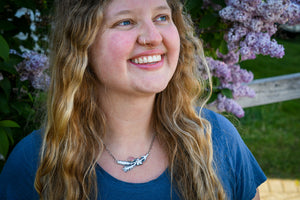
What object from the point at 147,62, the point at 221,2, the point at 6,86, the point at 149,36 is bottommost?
the point at 6,86

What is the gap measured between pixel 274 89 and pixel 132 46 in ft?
6.43

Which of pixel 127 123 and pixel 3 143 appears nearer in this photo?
pixel 127 123

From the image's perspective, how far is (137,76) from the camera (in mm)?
1490

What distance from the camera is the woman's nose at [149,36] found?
1.47 m

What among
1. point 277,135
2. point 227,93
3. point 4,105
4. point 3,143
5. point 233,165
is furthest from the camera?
point 277,135

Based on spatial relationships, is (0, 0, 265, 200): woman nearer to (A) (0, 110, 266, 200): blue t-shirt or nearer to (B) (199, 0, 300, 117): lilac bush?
(A) (0, 110, 266, 200): blue t-shirt

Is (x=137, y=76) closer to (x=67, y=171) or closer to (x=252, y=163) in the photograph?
(x=67, y=171)

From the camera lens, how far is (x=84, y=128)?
1748mm

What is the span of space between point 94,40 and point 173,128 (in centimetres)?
59

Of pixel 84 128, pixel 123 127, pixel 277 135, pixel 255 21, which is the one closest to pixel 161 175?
pixel 123 127

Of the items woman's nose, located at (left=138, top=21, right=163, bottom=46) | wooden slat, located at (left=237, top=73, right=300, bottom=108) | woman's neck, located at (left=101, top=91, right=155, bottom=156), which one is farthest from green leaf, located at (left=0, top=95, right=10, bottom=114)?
wooden slat, located at (left=237, top=73, right=300, bottom=108)

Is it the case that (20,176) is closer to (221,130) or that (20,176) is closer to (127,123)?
(127,123)

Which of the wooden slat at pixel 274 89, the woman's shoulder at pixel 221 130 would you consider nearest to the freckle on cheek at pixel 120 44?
the woman's shoulder at pixel 221 130

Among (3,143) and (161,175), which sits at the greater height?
(3,143)
